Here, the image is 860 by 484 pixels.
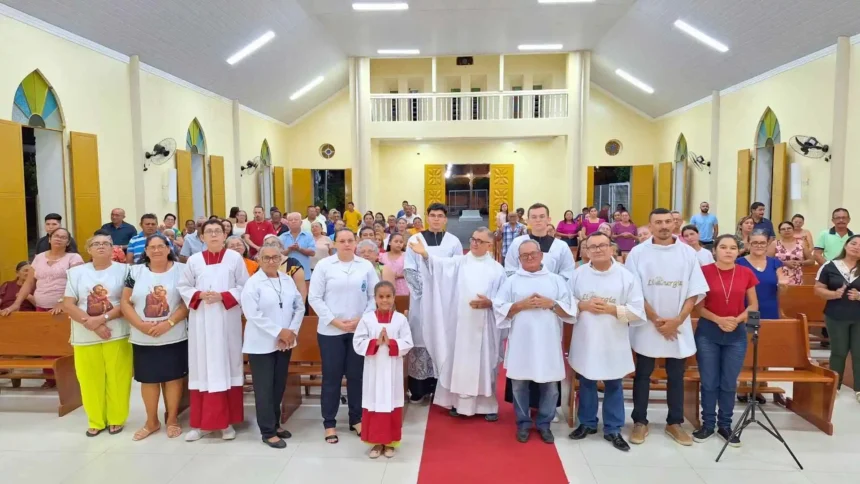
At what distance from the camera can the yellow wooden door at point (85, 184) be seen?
7715mm

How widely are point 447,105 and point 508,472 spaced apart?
42.6 ft

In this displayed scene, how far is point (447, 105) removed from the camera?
15.6 metres

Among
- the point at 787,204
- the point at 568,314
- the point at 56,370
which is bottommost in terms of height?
the point at 56,370

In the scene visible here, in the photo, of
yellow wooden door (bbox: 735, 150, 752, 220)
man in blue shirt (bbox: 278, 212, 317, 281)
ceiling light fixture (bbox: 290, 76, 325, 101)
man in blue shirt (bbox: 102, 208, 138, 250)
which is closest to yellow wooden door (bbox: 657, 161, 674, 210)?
yellow wooden door (bbox: 735, 150, 752, 220)

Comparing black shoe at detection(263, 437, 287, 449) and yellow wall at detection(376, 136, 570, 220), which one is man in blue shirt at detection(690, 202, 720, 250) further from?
black shoe at detection(263, 437, 287, 449)

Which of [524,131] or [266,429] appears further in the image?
[524,131]

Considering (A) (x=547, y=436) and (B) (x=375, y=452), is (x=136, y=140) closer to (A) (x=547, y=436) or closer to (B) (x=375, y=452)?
(B) (x=375, y=452)

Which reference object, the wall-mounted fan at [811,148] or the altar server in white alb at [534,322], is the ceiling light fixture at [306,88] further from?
the altar server in white alb at [534,322]

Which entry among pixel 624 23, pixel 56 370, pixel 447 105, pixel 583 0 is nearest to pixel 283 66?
pixel 447 105

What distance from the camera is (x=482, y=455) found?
398cm

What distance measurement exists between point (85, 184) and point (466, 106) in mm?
9804

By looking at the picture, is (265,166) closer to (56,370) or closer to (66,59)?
(66,59)

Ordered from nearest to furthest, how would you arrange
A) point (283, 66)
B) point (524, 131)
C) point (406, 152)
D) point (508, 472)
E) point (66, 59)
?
point (508, 472) < point (66, 59) < point (283, 66) < point (524, 131) < point (406, 152)

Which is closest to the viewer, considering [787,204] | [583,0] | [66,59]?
[66,59]
